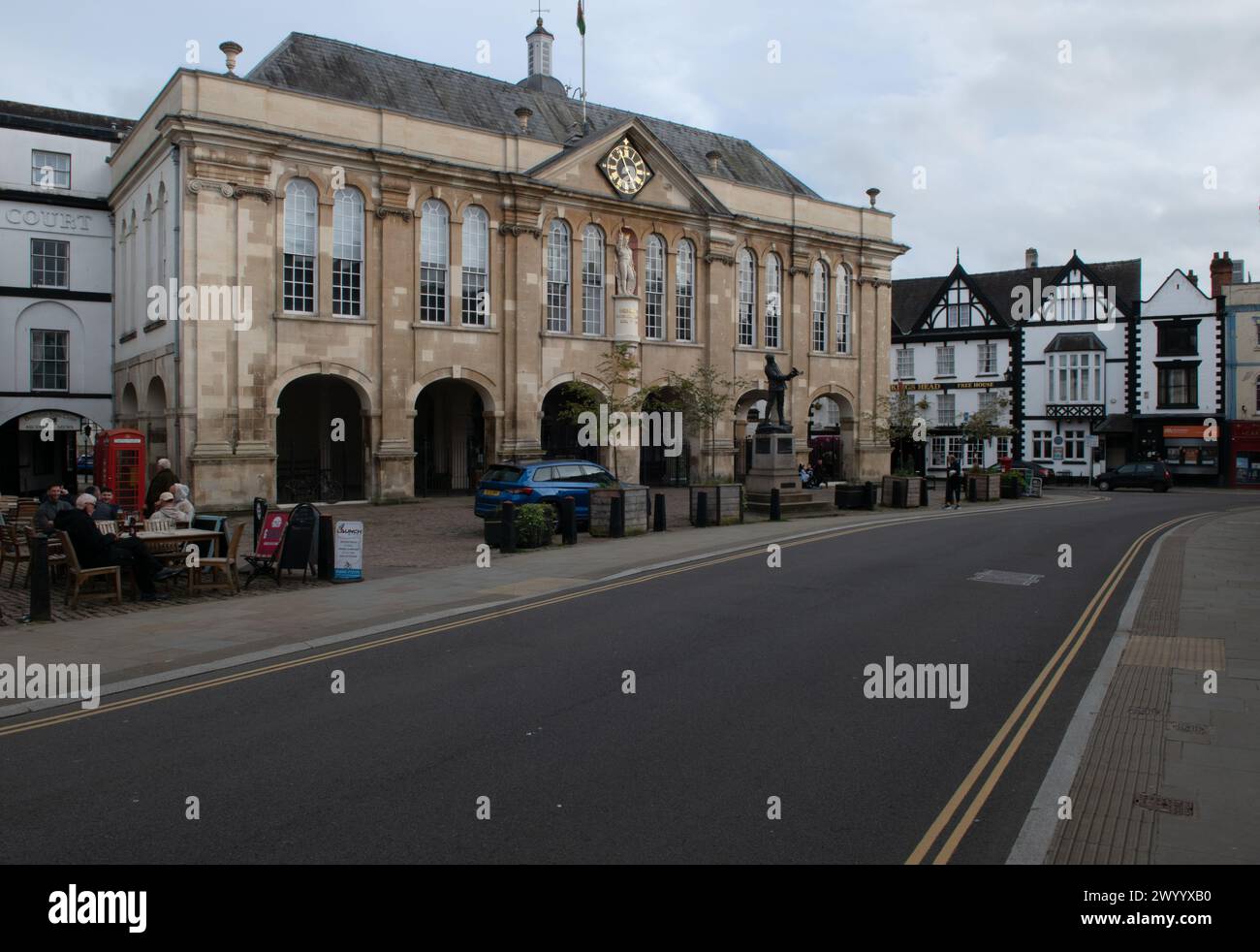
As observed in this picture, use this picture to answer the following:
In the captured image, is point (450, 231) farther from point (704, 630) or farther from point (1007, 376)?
point (1007, 376)

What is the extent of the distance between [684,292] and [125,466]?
70.1 feet

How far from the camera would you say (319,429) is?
34.2 meters

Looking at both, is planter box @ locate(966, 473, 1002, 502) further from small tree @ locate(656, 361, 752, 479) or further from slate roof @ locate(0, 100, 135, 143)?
slate roof @ locate(0, 100, 135, 143)

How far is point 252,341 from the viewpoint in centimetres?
2775

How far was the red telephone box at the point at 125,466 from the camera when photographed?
24.4 m

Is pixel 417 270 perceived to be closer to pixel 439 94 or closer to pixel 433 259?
pixel 433 259

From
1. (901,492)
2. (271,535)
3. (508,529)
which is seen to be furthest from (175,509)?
(901,492)

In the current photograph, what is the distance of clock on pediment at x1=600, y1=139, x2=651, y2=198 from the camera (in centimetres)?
3534

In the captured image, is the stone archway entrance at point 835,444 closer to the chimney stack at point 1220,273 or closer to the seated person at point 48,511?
the chimney stack at point 1220,273

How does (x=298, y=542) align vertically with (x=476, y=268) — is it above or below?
below

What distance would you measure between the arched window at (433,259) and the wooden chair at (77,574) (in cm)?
1967

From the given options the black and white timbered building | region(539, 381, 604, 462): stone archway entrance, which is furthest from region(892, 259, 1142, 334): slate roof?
region(539, 381, 604, 462): stone archway entrance

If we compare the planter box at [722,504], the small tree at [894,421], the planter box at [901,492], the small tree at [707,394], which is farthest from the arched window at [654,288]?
the planter box at [722,504]

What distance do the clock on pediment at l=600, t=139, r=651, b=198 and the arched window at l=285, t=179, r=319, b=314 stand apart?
35.9 ft
